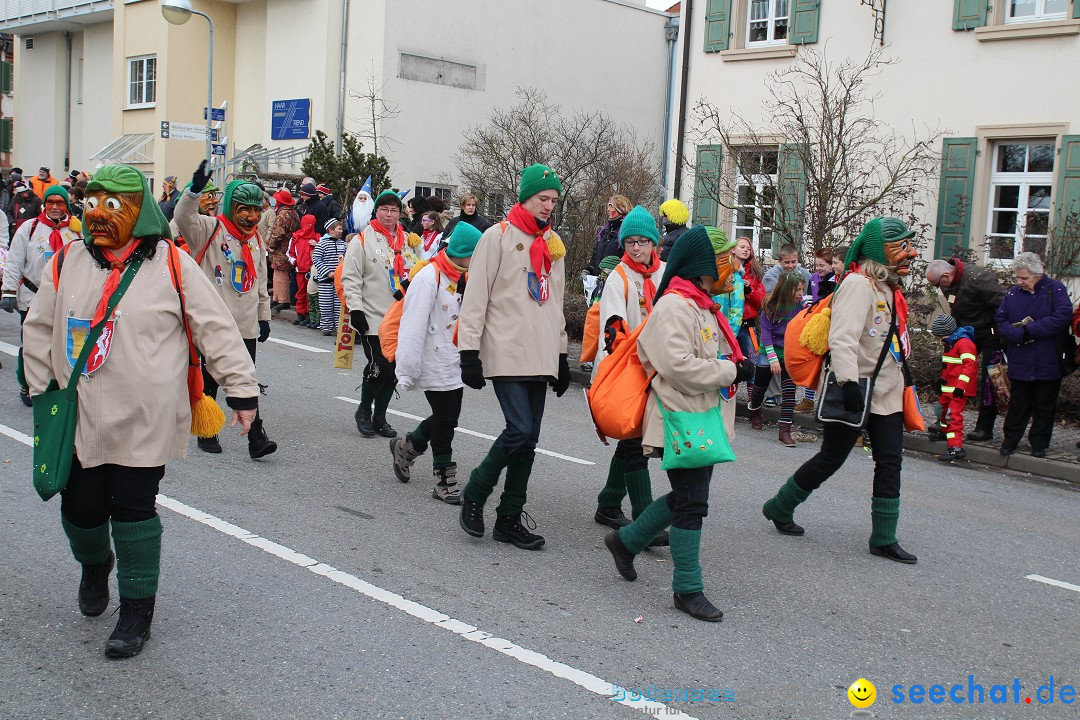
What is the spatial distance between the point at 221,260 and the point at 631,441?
3.44m

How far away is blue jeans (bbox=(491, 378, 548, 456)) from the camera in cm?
564

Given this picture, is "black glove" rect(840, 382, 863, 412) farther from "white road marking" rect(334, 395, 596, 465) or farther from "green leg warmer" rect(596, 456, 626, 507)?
"white road marking" rect(334, 395, 596, 465)

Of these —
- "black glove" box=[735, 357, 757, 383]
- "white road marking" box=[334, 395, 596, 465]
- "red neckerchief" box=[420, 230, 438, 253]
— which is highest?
"red neckerchief" box=[420, 230, 438, 253]

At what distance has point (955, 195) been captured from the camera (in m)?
16.0

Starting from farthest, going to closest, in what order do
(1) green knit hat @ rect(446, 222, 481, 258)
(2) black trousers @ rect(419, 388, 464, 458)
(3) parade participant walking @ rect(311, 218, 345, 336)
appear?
(3) parade participant walking @ rect(311, 218, 345, 336), (2) black trousers @ rect(419, 388, 464, 458), (1) green knit hat @ rect(446, 222, 481, 258)

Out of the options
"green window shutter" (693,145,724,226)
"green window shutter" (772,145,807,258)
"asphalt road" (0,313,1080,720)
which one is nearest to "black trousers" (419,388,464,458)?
"asphalt road" (0,313,1080,720)

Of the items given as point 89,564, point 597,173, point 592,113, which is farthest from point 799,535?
point 592,113

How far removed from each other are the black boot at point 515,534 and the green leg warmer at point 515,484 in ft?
0.11

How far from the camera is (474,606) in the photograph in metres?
4.93

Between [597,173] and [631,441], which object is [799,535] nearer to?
[631,441]

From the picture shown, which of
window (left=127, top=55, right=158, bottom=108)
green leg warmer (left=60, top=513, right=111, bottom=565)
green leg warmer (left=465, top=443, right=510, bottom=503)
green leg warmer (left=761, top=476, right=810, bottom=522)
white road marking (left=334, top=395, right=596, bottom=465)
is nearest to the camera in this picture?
green leg warmer (left=60, top=513, right=111, bottom=565)

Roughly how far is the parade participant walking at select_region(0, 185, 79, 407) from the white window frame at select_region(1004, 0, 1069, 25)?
13029 millimetres

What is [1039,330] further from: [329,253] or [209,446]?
[329,253]

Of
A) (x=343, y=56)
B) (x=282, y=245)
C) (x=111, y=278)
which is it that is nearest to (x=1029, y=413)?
(x=111, y=278)
